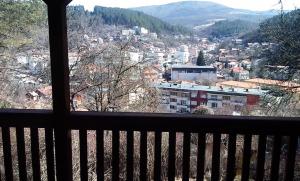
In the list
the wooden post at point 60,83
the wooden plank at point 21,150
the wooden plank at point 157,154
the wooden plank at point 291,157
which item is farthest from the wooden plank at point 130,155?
the wooden plank at point 291,157

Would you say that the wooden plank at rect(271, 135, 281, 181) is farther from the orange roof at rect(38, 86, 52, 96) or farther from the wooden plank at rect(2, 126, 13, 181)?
the orange roof at rect(38, 86, 52, 96)

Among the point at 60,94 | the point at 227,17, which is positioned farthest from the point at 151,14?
the point at 60,94

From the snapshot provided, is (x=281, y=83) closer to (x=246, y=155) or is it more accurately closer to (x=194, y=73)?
(x=194, y=73)

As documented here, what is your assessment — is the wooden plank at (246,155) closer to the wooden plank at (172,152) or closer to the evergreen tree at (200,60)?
the wooden plank at (172,152)

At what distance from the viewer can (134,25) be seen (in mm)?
5840

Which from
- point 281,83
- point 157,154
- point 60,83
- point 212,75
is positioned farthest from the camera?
point 281,83

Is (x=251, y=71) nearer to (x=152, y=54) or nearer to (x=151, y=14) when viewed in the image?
(x=151, y=14)

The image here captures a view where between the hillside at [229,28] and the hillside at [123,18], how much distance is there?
38cm

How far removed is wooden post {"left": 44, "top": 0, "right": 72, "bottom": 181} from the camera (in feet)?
7.45

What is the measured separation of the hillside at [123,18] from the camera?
505 centimetres

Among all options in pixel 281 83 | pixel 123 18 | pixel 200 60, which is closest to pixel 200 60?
pixel 200 60

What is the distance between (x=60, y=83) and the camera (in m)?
2.36

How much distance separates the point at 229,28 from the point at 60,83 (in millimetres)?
2825

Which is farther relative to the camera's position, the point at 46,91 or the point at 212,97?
the point at 46,91
